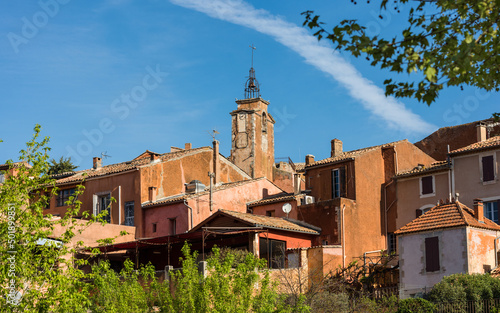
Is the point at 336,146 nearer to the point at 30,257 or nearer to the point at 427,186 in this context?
the point at 427,186

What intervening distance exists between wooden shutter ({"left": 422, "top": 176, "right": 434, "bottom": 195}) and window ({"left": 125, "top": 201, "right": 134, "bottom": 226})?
Answer: 1713 centimetres

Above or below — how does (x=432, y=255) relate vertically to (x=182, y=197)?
below

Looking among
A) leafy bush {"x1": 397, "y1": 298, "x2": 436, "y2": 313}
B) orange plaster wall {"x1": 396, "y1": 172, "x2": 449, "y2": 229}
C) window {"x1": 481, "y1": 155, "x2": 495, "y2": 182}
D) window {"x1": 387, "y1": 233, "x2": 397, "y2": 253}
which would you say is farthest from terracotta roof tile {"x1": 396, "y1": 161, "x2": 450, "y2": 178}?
leafy bush {"x1": 397, "y1": 298, "x2": 436, "y2": 313}

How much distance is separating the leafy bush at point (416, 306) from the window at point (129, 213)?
21602 mm

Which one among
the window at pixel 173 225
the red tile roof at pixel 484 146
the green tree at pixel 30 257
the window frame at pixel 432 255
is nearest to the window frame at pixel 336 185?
the red tile roof at pixel 484 146

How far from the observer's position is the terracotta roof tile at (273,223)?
3469cm

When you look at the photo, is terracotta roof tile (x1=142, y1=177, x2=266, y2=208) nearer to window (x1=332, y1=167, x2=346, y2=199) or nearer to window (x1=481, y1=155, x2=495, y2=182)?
window (x1=332, y1=167, x2=346, y2=199)

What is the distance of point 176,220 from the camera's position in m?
42.7

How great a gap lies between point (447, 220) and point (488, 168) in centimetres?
790

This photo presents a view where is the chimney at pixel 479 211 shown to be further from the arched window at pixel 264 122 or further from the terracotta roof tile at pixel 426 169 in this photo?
the arched window at pixel 264 122

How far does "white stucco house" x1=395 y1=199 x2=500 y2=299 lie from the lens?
29.9 metres

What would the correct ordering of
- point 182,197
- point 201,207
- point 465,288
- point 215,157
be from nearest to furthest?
point 465,288 → point 182,197 → point 201,207 → point 215,157

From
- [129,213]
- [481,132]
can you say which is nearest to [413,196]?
[481,132]

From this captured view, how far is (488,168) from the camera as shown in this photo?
37.6m
